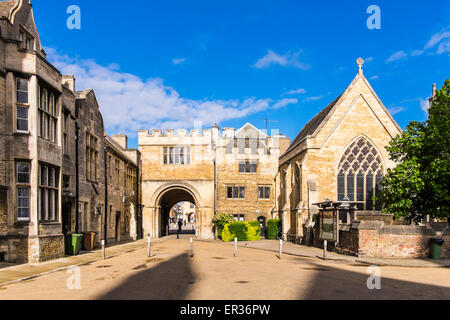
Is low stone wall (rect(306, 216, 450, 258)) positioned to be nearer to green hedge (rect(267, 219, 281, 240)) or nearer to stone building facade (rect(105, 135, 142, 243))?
green hedge (rect(267, 219, 281, 240))

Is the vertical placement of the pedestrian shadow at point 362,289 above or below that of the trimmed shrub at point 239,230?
above

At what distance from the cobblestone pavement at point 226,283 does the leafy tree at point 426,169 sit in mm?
6571

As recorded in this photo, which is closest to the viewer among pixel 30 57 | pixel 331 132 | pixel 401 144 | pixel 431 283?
pixel 431 283

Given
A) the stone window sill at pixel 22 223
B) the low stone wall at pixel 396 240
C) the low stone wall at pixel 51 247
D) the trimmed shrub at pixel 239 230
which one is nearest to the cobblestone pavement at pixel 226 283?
the low stone wall at pixel 51 247

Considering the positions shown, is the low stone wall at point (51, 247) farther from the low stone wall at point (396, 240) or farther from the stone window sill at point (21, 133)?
the low stone wall at point (396, 240)

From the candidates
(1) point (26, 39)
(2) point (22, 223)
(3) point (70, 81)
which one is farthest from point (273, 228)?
(1) point (26, 39)

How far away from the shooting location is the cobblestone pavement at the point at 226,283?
889 cm

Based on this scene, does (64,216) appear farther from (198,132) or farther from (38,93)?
(198,132)

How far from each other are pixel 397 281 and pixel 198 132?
28.9 metres

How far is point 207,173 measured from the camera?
125ft

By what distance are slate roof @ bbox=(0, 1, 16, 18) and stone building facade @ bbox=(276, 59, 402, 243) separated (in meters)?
19.4

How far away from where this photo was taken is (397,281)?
11484mm

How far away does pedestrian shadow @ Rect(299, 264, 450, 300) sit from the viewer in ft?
29.1

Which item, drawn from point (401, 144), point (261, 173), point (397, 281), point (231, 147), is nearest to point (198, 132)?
point (231, 147)
